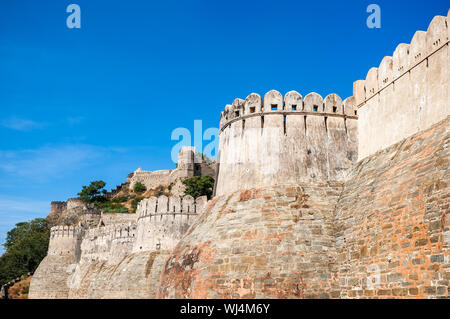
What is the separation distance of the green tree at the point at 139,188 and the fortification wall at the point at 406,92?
208 feet

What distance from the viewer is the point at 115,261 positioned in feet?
87.3

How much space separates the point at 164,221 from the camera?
22578 millimetres

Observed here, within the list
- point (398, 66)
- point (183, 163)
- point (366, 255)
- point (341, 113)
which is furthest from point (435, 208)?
point (183, 163)

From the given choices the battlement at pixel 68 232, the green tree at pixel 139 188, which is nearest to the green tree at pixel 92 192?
the green tree at pixel 139 188

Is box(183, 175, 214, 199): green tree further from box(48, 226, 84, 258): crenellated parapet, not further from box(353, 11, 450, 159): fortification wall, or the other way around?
box(353, 11, 450, 159): fortification wall

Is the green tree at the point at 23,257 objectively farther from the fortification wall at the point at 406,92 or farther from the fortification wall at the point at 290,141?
the fortification wall at the point at 406,92

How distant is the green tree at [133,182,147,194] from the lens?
7488 cm

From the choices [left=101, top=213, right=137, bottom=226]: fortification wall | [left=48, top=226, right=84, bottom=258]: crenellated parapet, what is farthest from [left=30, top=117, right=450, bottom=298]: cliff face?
[left=101, top=213, right=137, bottom=226]: fortification wall

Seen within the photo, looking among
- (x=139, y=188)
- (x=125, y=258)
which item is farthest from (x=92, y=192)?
(x=125, y=258)

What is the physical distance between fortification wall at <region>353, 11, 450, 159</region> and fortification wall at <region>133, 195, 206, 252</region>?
36.9ft

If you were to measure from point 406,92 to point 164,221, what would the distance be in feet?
46.2

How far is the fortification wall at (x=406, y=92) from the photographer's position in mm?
10188

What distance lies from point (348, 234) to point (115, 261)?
1860 centimetres
